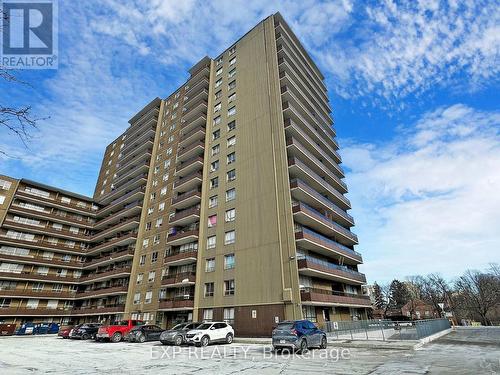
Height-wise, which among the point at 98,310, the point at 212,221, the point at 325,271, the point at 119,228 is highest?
the point at 119,228

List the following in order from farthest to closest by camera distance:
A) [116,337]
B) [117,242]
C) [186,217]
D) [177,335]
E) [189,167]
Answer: [117,242]
[189,167]
[186,217]
[116,337]
[177,335]

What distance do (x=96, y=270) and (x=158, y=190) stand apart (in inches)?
830

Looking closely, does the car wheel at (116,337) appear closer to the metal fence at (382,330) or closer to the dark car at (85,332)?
the dark car at (85,332)

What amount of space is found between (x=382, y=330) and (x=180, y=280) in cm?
2321

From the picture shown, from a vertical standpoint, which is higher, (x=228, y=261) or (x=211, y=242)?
(x=211, y=242)

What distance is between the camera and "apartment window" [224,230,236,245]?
1326 inches

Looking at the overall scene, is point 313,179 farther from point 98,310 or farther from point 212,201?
point 98,310

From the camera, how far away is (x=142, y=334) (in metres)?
26.3

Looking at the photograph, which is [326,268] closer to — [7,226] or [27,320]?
[27,320]

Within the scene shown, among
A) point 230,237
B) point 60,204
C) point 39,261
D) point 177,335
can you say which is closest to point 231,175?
point 230,237

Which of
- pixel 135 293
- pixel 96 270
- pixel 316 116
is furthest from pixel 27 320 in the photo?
pixel 316 116

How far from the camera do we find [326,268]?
32.1m

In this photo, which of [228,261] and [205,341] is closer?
[205,341]

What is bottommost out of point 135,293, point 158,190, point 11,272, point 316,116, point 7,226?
point 135,293
